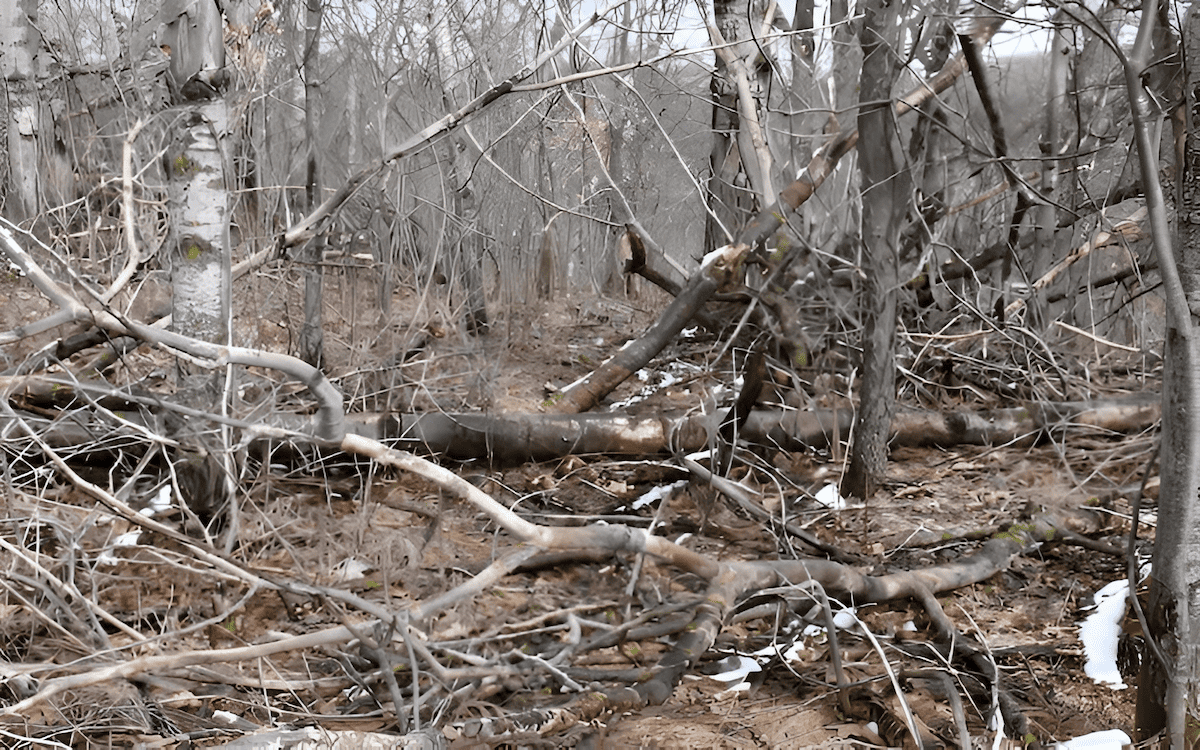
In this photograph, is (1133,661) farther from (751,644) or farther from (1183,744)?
(751,644)

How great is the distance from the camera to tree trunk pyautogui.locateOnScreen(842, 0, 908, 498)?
4.12m

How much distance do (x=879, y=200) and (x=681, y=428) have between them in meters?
1.54

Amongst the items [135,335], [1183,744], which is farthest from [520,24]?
[1183,744]

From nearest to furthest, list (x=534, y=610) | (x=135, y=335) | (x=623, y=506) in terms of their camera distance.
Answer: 1. (x=135, y=335)
2. (x=534, y=610)
3. (x=623, y=506)

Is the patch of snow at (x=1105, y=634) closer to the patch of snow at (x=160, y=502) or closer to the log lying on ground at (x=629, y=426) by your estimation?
the log lying on ground at (x=629, y=426)

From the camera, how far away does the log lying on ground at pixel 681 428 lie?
471cm

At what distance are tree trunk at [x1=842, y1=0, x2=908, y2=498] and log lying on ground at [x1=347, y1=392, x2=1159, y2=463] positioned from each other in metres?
0.39

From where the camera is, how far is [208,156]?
3654 millimetres

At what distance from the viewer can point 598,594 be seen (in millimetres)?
3627

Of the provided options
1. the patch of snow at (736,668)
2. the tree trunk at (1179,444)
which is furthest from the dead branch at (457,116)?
the patch of snow at (736,668)

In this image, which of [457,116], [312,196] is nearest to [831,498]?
[457,116]

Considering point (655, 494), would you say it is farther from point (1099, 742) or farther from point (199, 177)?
point (199, 177)

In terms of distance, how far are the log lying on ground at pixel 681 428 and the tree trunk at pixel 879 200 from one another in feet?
1.27

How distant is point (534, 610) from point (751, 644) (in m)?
0.84
